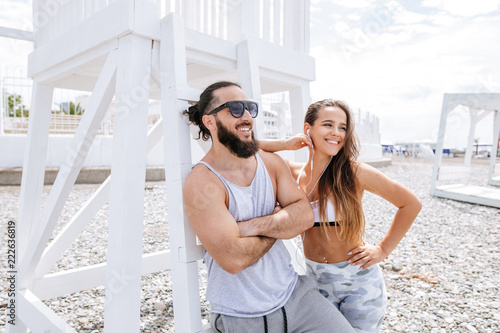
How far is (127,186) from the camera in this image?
1979 millimetres

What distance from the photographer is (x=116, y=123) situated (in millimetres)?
2023

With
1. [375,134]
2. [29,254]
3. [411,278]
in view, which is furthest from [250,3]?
[375,134]

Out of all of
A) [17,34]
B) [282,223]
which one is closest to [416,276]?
[282,223]

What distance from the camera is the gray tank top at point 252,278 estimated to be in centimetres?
178

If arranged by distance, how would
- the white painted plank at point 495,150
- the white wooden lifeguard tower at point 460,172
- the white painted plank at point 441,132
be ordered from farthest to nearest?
the white painted plank at point 495,150
the white painted plank at point 441,132
the white wooden lifeguard tower at point 460,172

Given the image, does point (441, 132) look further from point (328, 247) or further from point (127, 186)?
point (127, 186)

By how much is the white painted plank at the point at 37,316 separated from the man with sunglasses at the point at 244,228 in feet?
4.30

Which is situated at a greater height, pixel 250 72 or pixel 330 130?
pixel 250 72

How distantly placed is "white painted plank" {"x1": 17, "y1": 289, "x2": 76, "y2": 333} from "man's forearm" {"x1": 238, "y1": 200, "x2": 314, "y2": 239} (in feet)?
5.03

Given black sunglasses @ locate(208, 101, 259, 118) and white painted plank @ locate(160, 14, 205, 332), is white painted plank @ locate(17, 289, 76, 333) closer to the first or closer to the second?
white painted plank @ locate(160, 14, 205, 332)

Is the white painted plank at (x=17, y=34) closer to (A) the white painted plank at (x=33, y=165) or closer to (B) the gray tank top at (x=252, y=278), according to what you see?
(A) the white painted plank at (x=33, y=165)

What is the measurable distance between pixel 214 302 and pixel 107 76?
1.51 metres

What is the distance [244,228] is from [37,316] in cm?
195

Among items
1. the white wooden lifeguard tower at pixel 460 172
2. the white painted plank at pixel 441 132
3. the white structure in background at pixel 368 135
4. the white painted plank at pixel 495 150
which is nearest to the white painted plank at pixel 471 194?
the white wooden lifeguard tower at pixel 460 172
